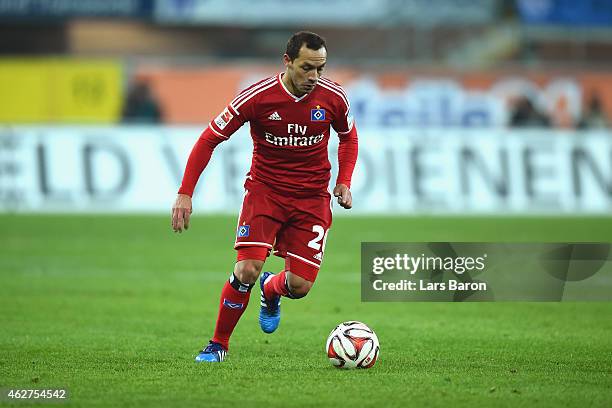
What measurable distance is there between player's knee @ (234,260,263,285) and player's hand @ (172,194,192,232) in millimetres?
501

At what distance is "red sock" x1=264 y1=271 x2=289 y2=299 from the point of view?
27.5 feet

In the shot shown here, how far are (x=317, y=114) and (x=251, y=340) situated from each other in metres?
2.12

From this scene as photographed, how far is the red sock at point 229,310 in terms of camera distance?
7980 millimetres

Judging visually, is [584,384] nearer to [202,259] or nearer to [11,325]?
[11,325]

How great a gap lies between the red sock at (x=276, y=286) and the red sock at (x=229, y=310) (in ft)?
1.36

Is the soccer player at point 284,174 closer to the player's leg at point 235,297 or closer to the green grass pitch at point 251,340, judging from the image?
the player's leg at point 235,297

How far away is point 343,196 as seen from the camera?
8172 millimetres

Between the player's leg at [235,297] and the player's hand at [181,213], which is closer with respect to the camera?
the player's hand at [181,213]

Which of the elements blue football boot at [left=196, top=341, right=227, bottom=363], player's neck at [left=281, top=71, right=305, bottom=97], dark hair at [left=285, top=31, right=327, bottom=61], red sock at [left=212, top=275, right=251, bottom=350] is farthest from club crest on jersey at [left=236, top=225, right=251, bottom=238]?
dark hair at [left=285, top=31, right=327, bottom=61]

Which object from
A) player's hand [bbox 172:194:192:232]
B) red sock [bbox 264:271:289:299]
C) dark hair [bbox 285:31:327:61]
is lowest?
red sock [bbox 264:271:289:299]

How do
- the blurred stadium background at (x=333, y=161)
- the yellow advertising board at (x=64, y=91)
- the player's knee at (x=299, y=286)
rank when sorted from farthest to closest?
1. the yellow advertising board at (x=64, y=91)
2. the player's knee at (x=299, y=286)
3. the blurred stadium background at (x=333, y=161)

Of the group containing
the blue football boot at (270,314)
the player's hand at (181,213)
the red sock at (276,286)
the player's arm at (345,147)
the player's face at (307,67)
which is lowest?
the blue football boot at (270,314)

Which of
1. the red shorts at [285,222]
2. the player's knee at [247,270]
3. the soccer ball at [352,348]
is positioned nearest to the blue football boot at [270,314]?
the red shorts at [285,222]

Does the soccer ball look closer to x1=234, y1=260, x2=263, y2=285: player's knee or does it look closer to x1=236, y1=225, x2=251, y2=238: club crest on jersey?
x1=234, y1=260, x2=263, y2=285: player's knee
